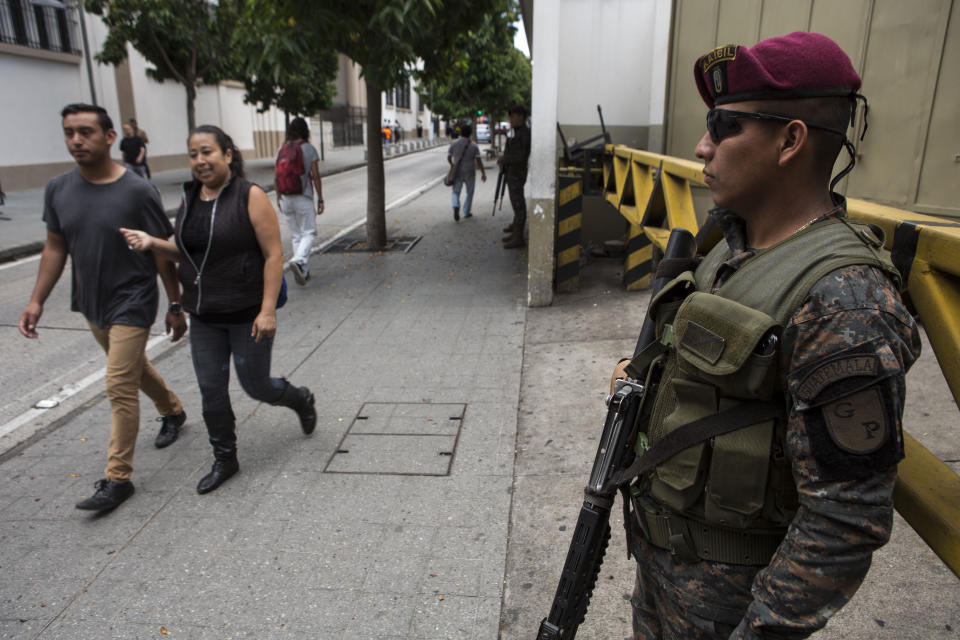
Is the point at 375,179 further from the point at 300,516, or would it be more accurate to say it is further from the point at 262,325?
the point at 300,516

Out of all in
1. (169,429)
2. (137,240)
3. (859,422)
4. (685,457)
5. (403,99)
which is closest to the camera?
(859,422)

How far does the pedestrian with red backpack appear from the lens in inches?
335

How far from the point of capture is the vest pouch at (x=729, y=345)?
1.19m

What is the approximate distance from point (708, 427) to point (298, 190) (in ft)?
26.3

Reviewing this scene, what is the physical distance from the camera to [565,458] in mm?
3924

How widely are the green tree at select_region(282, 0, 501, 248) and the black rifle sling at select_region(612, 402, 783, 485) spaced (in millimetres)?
6788

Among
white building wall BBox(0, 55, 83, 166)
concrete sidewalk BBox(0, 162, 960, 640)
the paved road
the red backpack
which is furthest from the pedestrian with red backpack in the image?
white building wall BBox(0, 55, 83, 166)

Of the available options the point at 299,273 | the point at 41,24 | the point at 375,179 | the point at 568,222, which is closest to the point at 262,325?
the point at 568,222

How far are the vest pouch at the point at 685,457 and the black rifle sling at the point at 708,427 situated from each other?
0.5 inches

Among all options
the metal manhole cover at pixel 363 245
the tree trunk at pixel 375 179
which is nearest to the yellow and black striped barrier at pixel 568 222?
the metal manhole cover at pixel 363 245

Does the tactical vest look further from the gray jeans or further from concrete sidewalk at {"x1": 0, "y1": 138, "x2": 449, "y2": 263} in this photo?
concrete sidewalk at {"x1": 0, "y1": 138, "x2": 449, "y2": 263}

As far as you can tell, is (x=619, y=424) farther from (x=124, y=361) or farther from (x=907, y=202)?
(x=907, y=202)

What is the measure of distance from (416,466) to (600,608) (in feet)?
5.00

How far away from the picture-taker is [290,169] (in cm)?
850
